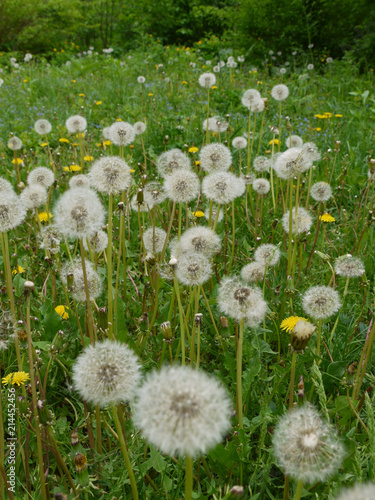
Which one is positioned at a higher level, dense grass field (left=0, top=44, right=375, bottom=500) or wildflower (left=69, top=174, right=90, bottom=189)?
wildflower (left=69, top=174, right=90, bottom=189)

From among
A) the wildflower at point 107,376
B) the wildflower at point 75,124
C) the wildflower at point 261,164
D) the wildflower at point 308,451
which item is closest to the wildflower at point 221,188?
the wildflower at point 107,376

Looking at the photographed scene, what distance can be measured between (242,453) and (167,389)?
704mm

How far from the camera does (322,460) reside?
100cm

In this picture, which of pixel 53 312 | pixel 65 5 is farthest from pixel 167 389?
pixel 65 5

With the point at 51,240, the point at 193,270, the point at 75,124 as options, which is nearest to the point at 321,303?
the point at 193,270

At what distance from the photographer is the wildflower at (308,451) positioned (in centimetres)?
98

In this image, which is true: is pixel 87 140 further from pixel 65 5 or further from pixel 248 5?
pixel 65 5

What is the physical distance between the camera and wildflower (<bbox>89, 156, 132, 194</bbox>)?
1.70 m

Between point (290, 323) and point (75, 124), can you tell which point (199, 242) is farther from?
point (75, 124)

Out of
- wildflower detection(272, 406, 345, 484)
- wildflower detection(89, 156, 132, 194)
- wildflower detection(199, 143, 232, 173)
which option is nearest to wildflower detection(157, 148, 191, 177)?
wildflower detection(199, 143, 232, 173)

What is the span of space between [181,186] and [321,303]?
82cm

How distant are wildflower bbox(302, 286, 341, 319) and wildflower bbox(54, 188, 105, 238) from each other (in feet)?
2.98

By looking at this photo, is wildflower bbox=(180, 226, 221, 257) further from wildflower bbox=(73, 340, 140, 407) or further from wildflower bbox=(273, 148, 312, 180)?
wildflower bbox=(73, 340, 140, 407)

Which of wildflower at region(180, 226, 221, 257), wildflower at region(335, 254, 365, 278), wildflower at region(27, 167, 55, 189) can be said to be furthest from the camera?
wildflower at region(27, 167, 55, 189)
